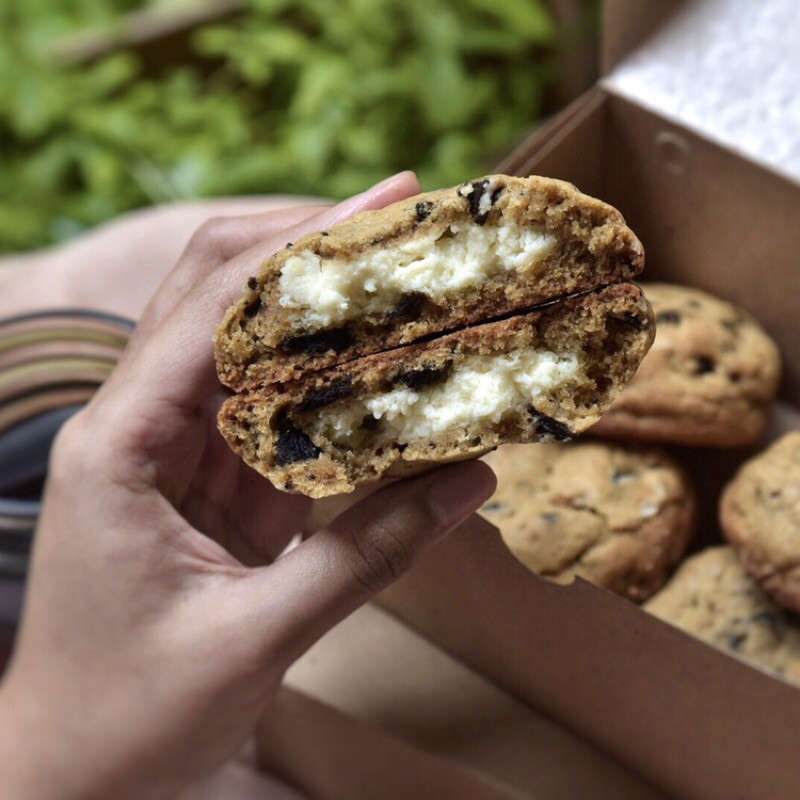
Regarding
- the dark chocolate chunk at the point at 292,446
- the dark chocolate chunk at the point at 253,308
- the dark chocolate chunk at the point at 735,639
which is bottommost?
the dark chocolate chunk at the point at 735,639

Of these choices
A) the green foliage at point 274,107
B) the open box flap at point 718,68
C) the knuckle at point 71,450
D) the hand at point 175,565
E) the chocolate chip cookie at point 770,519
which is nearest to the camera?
the hand at point 175,565

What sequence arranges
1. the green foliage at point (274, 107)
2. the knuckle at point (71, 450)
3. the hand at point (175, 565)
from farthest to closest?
the green foliage at point (274, 107), the knuckle at point (71, 450), the hand at point (175, 565)

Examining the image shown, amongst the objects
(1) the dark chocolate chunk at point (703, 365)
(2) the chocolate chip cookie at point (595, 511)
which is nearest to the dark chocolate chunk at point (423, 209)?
(2) the chocolate chip cookie at point (595, 511)

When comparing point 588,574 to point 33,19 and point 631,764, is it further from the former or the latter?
point 33,19

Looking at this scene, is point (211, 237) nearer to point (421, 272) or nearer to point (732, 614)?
point (421, 272)

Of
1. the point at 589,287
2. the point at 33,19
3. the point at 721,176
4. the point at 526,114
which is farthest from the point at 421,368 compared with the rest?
the point at 33,19

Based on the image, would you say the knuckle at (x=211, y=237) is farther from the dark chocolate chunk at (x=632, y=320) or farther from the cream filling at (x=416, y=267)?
the dark chocolate chunk at (x=632, y=320)

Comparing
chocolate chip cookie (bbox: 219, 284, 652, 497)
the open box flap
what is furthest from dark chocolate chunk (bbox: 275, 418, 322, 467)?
the open box flap

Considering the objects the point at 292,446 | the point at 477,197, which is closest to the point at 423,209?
the point at 477,197
